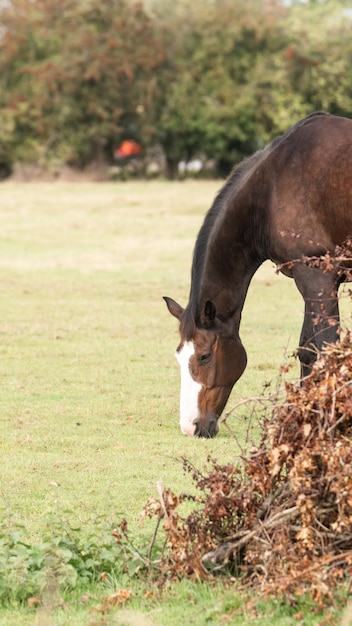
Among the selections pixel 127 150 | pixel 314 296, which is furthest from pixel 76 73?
pixel 314 296

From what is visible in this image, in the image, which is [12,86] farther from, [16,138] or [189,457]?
[189,457]

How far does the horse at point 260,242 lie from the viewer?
731 cm

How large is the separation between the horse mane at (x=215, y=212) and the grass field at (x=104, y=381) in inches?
29.5

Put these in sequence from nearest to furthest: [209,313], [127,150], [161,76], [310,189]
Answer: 1. [310,189]
2. [209,313]
3. [161,76]
4. [127,150]

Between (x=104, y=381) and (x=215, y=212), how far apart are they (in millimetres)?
3011

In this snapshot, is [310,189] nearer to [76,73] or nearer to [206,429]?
[206,429]

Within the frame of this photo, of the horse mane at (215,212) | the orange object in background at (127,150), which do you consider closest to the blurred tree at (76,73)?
the orange object in background at (127,150)

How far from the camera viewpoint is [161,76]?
41281 millimetres

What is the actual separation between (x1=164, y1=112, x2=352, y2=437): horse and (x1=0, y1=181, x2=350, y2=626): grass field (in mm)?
381

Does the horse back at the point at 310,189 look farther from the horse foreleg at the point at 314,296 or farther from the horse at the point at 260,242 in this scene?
the horse foreleg at the point at 314,296

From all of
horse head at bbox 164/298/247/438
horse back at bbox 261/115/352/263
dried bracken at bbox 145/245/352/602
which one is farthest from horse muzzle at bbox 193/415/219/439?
dried bracken at bbox 145/245/352/602

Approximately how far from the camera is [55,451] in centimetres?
781

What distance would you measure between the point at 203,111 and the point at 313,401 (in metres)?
38.0

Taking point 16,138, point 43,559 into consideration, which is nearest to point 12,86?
point 16,138
